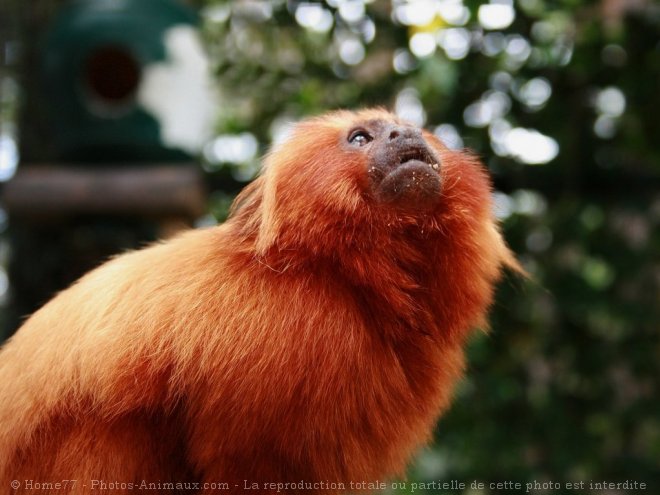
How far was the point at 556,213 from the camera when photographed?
4.19m

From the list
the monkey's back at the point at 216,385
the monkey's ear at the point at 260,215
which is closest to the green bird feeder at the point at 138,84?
the monkey's ear at the point at 260,215

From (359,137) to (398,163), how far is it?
0.72ft

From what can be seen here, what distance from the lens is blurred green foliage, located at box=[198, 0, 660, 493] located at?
3.94 metres

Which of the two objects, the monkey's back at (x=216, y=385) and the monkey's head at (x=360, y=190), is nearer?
the monkey's back at (x=216, y=385)

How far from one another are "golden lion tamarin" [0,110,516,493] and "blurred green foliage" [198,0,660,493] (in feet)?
5.72

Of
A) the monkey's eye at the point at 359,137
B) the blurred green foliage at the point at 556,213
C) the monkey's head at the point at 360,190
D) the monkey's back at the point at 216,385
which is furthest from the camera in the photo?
the blurred green foliage at the point at 556,213

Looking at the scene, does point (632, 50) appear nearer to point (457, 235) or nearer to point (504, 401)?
point (504, 401)

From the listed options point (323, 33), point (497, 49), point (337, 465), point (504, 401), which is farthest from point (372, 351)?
point (323, 33)

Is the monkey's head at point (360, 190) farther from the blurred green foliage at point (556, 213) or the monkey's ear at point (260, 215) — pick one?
the blurred green foliage at point (556, 213)

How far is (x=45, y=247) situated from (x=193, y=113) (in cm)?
117

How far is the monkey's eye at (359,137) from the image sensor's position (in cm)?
232

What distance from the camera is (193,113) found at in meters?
4.65

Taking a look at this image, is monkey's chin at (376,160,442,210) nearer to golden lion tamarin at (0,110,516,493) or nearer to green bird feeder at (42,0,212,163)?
golden lion tamarin at (0,110,516,493)

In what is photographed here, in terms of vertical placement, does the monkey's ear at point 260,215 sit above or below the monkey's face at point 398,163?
below
